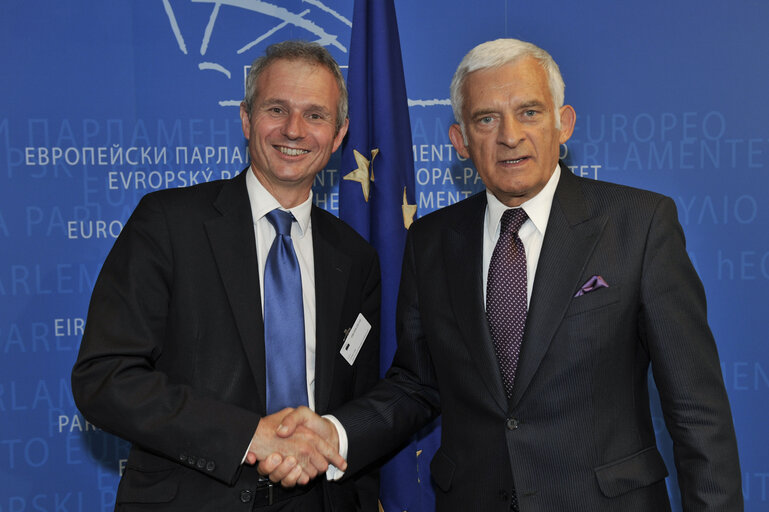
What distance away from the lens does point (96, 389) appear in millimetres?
2078

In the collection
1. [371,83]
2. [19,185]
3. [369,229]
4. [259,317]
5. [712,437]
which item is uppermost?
[371,83]

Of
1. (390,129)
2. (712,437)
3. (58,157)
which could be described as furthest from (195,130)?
(712,437)

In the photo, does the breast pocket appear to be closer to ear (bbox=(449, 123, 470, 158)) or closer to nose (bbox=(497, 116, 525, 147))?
nose (bbox=(497, 116, 525, 147))

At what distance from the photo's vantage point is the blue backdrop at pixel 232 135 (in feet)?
11.0

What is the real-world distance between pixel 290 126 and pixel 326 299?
2.12 feet

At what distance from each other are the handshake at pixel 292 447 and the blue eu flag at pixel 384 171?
0.73 m

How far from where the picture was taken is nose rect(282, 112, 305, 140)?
2428 millimetres

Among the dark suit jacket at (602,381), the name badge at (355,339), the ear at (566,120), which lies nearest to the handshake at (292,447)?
the name badge at (355,339)

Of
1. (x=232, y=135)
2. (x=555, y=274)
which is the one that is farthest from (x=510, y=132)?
(x=232, y=135)

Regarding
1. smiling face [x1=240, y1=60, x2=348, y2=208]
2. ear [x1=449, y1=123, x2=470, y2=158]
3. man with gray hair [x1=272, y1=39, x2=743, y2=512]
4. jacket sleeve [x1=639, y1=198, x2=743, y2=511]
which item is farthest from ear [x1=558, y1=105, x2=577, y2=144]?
smiling face [x1=240, y1=60, x2=348, y2=208]

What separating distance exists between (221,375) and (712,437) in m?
1.52

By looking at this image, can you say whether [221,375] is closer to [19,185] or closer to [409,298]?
[409,298]

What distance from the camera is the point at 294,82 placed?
2.48m

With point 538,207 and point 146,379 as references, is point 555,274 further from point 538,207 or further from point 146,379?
point 146,379
